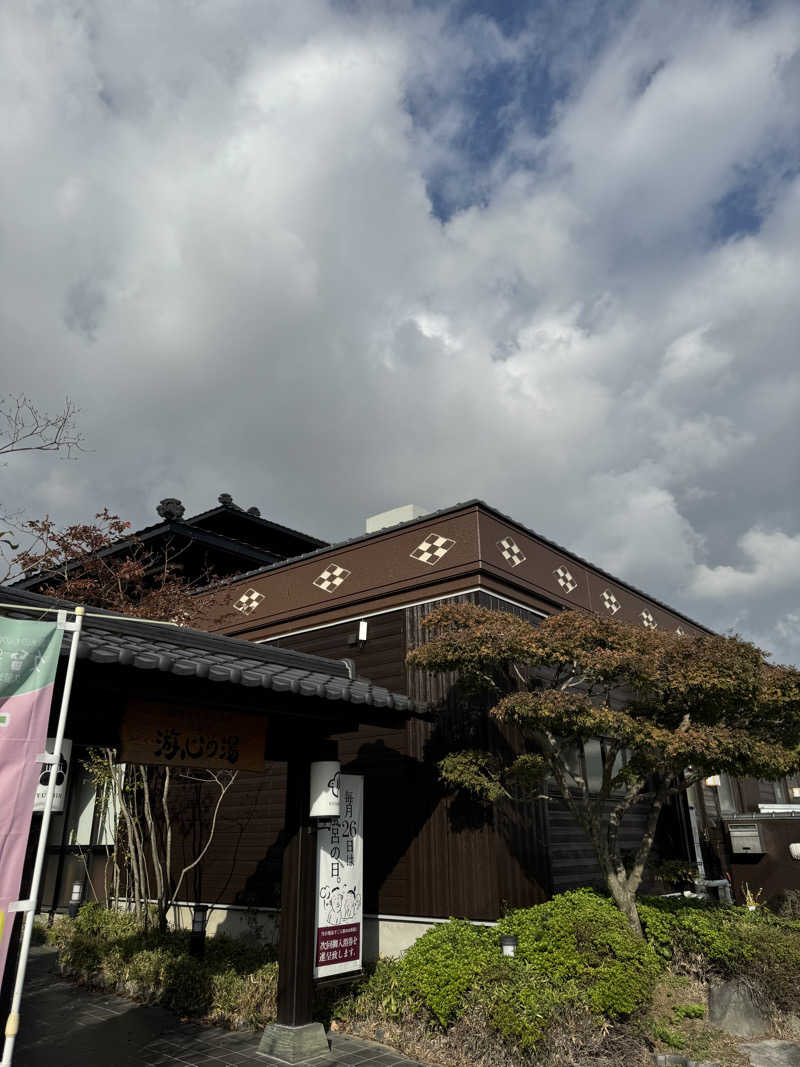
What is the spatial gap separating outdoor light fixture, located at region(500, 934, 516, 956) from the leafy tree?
1.39 meters

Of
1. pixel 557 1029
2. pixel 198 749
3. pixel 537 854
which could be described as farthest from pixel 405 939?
pixel 198 749

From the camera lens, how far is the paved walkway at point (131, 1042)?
6.32m

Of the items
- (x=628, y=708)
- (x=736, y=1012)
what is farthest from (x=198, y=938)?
(x=736, y=1012)

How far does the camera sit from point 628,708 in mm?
8406

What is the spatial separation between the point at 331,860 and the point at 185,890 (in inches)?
216

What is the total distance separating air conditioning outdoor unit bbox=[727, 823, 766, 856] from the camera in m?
11.6

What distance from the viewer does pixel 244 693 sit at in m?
6.62

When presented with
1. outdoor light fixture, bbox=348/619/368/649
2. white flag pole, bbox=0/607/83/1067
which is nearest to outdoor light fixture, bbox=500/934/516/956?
outdoor light fixture, bbox=348/619/368/649

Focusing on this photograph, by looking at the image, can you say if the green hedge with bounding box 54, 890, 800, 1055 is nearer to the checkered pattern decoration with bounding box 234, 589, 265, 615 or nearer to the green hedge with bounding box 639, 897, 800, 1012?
the green hedge with bounding box 639, 897, 800, 1012

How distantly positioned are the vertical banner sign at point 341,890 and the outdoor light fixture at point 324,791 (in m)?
0.35

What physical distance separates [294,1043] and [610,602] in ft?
27.7

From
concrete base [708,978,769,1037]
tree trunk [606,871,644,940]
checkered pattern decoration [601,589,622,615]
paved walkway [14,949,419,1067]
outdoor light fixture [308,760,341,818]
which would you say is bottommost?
paved walkway [14,949,419,1067]

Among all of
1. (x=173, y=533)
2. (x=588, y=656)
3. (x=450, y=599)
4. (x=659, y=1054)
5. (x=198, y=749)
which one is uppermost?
(x=173, y=533)

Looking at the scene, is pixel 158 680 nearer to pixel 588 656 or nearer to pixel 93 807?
pixel 588 656
